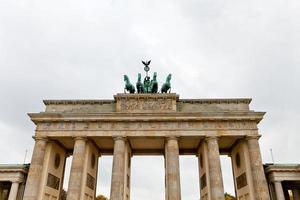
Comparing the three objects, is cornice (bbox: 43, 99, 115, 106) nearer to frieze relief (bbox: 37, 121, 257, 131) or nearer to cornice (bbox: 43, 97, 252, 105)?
cornice (bbox: 43, 97, 252, 105)

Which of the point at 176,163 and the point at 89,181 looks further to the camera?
the point at 89,181

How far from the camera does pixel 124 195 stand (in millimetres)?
25156

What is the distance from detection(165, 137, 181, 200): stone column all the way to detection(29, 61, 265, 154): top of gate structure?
103 centimetres

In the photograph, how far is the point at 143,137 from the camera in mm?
26359

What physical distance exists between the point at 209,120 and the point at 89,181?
1461 centimetres

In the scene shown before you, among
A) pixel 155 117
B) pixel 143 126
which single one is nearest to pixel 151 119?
pixel 155 117

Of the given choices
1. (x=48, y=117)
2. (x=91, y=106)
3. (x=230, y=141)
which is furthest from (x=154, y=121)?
(x=48, y=117)

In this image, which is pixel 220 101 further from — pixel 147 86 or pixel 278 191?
pixel 278 191

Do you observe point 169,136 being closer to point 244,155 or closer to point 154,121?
point 154,121

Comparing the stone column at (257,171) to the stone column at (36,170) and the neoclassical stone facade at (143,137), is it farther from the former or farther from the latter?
the stone column at (36,170)

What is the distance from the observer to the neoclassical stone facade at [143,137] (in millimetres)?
24359

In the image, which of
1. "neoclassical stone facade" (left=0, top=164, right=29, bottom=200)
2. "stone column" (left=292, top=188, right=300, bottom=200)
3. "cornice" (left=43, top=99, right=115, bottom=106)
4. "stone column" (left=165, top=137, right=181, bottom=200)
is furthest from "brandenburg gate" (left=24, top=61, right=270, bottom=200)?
"stone column" (left=292, top=188, right=300, bottom=200)

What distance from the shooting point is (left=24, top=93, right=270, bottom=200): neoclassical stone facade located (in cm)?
2436

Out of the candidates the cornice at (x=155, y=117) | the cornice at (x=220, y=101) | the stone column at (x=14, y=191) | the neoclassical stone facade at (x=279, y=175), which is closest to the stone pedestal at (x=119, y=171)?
the cornice at (x=155, y=117)
